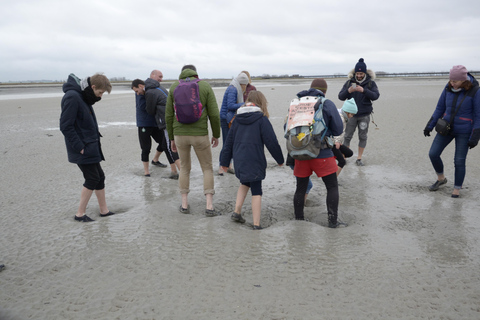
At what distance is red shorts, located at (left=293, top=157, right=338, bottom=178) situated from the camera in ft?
13.5

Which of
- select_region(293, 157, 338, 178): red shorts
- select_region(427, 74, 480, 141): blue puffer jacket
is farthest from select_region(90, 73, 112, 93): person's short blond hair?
select_region(427, 74, 480, 141): blue puffer jacket

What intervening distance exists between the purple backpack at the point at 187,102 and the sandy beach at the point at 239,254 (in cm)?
139

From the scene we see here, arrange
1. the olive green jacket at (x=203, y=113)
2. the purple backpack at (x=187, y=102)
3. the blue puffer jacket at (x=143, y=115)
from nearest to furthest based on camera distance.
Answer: the purple backpack at (x=187, y=102), the olive green jacket at (x=203, y=113), the blue puffer jacket at (x=143, y=115)

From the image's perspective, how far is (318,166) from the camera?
414cm

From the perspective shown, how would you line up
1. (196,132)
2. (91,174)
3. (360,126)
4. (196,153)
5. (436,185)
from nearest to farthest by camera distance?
(91,174), (196,132), (196,153), (436,185), (360,126)

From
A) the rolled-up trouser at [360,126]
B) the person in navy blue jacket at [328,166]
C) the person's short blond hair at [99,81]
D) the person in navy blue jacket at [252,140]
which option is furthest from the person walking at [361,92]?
the person's short blond hair at [99,81]

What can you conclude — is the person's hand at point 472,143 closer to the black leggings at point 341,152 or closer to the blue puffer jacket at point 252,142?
the black leggings at point 341,152

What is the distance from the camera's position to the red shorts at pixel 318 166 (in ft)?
13.5

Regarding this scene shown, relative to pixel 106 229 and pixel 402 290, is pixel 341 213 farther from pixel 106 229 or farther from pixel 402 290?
pixel 106 229

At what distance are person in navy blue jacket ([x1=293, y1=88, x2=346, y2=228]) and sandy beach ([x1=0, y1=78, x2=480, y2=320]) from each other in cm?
33

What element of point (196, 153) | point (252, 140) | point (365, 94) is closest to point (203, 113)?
point (196, 153)

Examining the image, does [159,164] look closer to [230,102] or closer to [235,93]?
[230,102]

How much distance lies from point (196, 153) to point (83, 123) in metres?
1.51

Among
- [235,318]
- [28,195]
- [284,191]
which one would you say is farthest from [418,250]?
[28,195]
